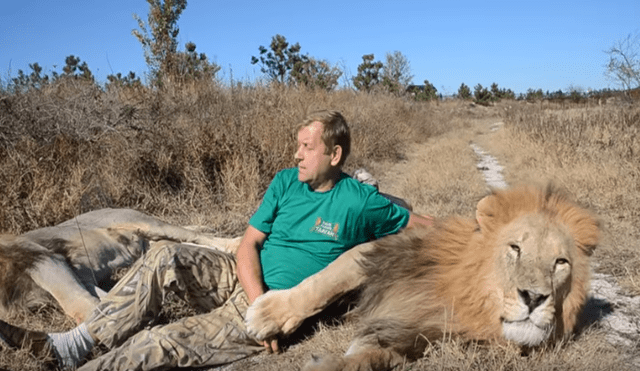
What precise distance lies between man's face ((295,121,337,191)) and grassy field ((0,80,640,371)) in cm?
84

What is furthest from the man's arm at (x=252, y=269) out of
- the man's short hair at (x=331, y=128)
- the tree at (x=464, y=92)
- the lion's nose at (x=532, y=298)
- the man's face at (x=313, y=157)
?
the tree at (x=464, y=92)

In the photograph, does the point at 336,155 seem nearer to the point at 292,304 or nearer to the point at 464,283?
the point at 292,304

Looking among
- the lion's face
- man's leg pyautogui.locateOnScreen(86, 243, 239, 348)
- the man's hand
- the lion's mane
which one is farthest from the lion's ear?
man's leg pyautogui.locateOnScreen(86, 243, 239, 348)

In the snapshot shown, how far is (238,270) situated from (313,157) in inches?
30.2

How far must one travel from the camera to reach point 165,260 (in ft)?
10.0

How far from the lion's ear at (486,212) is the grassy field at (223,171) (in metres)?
0.50

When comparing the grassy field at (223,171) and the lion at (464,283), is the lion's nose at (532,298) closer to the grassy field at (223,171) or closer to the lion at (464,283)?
the lion at (464,283)

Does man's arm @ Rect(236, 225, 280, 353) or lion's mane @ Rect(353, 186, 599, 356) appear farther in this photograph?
man's arm @ Rect(236, 225, 280, 353)

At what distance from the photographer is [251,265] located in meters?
3.20

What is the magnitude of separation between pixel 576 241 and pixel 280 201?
164cm

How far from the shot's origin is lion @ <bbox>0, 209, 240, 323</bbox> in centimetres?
374

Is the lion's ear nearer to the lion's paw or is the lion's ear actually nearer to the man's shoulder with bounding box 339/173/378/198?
the man's shoulder with bounding box 339/173/378/198

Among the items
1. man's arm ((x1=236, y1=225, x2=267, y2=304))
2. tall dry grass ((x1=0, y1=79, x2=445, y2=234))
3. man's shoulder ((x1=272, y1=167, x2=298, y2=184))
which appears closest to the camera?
man's arm ((x1=236, y1=225, x2=267, y2=304))

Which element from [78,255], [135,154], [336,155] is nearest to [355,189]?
[336,155]
